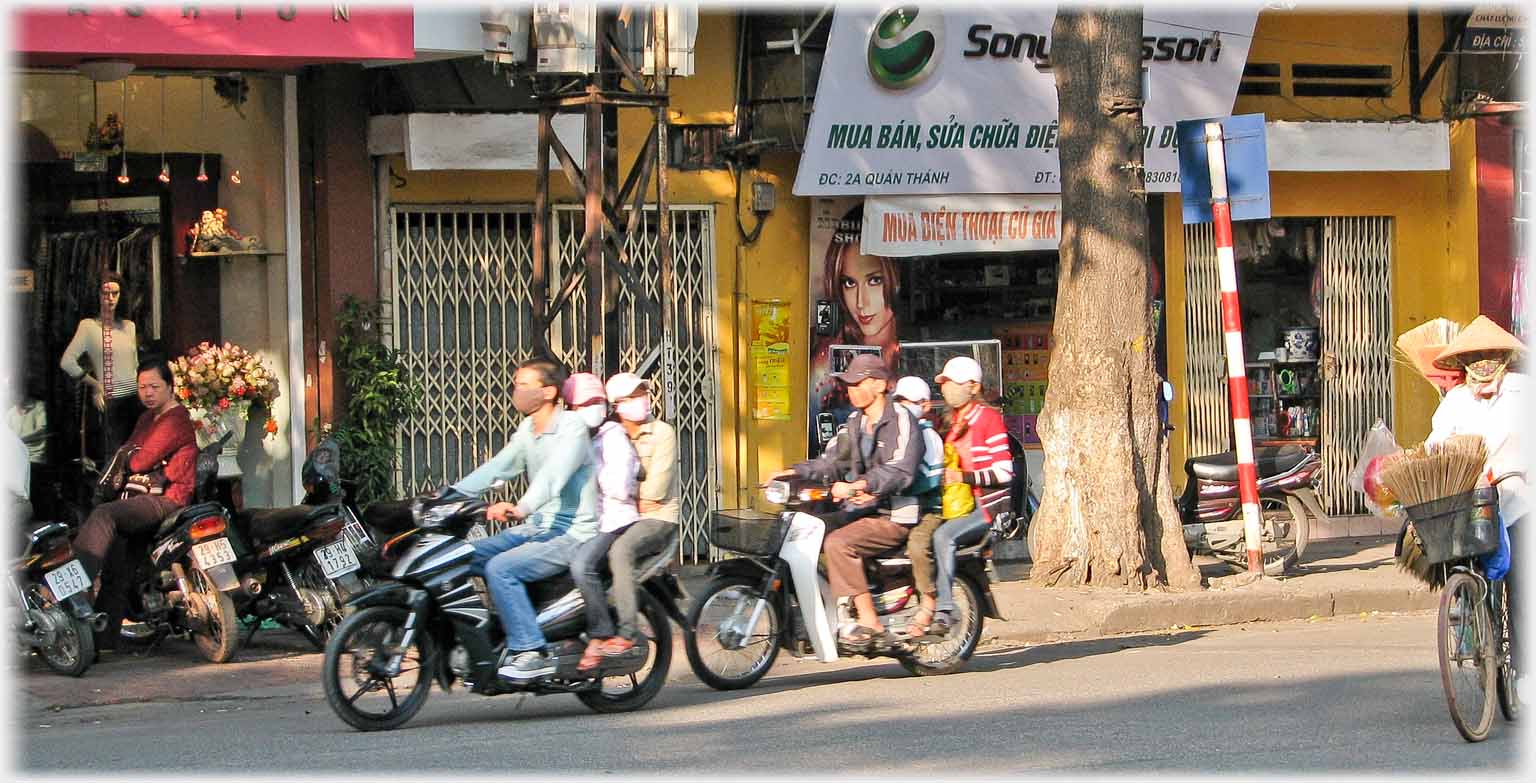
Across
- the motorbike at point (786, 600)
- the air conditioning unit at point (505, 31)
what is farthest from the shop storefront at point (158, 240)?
the motorbike at point (786, 600)

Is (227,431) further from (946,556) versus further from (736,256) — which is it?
(946,556)

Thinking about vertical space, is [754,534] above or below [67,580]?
above

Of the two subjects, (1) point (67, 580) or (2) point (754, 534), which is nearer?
(2) point (754, 534)

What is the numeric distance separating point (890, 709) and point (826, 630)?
94 cm

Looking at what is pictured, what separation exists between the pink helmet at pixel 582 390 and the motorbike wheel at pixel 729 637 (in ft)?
3.60

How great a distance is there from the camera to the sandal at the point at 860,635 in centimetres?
912

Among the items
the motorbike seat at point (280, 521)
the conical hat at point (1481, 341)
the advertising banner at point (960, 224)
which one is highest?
the advertising banner at point (960, 224)

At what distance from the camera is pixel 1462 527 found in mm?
7461

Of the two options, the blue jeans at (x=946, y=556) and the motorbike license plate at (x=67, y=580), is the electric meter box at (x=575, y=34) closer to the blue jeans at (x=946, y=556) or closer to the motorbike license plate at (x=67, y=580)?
the blue jeans at (x=946, y=556)

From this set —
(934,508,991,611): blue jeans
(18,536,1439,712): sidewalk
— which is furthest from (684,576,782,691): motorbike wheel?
(18,536,1439,712): sidewalk

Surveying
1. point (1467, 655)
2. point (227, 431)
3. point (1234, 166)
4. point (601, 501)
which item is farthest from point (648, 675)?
point (1234, 166)

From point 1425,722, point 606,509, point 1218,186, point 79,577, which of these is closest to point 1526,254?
point 1218,186

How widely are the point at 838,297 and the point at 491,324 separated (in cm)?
281

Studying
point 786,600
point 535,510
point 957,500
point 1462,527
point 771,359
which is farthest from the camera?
point 771,359
